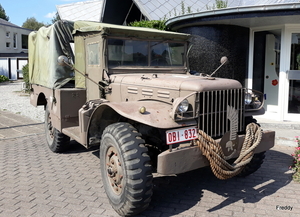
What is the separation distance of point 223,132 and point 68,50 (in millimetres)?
3563

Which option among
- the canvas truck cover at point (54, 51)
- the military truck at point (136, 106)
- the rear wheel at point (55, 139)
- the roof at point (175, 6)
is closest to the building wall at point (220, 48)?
the roof at point (175, 6)

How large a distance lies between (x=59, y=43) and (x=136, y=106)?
299 cm

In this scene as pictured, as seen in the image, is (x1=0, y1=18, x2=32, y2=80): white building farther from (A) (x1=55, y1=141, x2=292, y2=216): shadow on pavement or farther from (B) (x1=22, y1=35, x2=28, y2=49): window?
(A) (x1=55, y1=141, x2=292, y2=216): shadow on pavement

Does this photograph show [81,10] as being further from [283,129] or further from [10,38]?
[10,38]

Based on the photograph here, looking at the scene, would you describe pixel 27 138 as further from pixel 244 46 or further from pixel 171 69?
pixel 244 46

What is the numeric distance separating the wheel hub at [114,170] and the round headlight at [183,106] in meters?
0.87

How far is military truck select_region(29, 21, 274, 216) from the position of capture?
328 centimetres

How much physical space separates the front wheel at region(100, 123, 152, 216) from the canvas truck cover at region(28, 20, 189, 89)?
1934 millimetres

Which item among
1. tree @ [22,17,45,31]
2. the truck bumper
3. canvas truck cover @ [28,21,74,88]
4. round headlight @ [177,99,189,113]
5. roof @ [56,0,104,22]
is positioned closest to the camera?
the truck bumper

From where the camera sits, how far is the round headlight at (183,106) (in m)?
3.39

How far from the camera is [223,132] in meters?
3.76

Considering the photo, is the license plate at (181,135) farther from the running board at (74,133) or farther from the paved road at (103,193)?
the running board at (74,133)

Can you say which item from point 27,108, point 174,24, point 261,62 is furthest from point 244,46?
point 27,108

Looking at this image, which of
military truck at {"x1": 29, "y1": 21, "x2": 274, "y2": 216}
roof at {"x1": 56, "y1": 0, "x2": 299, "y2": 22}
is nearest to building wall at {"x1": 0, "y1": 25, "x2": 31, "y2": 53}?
roof at {"x1": 56, "y1": 0, "x2": 299, "y2": 22}
